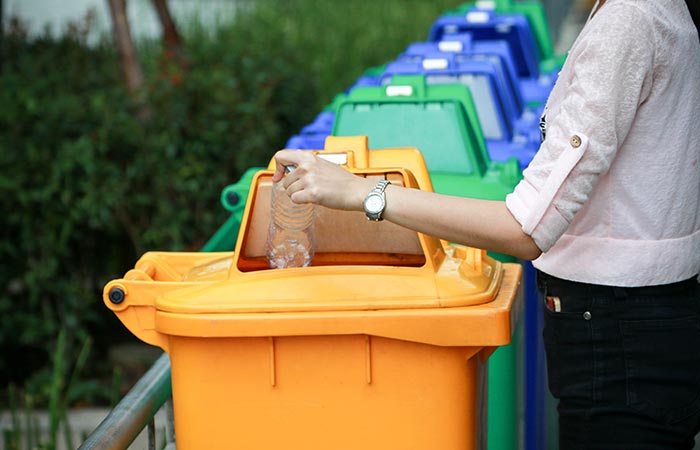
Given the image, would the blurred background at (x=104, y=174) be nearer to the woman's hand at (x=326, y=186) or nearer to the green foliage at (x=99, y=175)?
the green foliage at (x=99, y=175)

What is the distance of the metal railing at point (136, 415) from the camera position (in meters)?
2.11

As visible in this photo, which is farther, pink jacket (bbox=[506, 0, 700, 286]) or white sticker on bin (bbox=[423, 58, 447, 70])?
white sticker on bin (bbox=[423, 58, 447, 70])

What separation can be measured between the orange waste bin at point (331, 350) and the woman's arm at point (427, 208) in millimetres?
188

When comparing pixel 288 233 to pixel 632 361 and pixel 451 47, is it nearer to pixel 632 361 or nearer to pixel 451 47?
pixel 632 361

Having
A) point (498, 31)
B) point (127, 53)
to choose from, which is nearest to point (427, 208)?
point (127, 53)

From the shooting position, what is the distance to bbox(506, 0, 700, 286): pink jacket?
1.74 m

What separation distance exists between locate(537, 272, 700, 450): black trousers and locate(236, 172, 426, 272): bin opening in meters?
0.39

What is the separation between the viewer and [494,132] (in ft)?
13.4

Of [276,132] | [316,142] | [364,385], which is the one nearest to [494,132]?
[316,142]

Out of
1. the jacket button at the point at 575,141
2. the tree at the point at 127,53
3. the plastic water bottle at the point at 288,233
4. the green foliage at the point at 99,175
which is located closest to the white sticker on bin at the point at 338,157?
the plastic water bottle at the point at 288,233

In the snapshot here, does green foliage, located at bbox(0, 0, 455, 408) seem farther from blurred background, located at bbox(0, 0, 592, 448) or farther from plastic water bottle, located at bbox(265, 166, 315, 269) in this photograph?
plastic water bottle, located at bbox(265, 166, 315, 269)

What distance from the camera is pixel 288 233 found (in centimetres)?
219

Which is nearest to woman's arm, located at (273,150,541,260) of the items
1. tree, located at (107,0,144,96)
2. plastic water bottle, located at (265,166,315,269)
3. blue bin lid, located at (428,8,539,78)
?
plastic water bottle, located at (265,166,315,269)

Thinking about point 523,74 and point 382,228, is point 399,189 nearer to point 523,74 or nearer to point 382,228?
point 382,228
